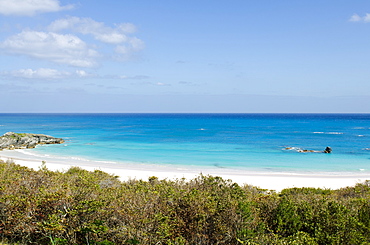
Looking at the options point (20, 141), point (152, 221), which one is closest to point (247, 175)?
point (152, 221)

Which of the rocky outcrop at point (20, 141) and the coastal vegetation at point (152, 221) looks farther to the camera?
the rocky outcrop at point (20, 141)

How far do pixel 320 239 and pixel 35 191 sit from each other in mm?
7220

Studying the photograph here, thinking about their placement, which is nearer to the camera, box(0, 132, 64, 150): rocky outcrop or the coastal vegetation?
the coastal vegetation

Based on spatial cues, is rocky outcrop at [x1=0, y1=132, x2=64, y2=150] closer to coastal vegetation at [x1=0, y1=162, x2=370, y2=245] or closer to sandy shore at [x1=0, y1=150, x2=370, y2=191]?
sandy shore at [x1=0, y1=150, x2=370, y2=191]

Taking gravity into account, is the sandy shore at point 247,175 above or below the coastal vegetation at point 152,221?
below

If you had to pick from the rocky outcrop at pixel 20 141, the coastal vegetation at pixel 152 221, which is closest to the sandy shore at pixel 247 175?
the coastal vegetation at pixel 152 221

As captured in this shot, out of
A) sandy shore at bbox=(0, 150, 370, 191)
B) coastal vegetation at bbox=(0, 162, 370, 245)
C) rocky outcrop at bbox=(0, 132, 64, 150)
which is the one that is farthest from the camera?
rocky outcrop at bbox=(0, 132, 64, 150)

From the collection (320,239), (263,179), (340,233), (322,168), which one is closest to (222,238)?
(320,239)

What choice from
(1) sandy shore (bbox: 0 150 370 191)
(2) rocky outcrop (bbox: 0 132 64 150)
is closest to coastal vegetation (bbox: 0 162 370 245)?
(1) sandy shore (bbox: 0 150 370 191)

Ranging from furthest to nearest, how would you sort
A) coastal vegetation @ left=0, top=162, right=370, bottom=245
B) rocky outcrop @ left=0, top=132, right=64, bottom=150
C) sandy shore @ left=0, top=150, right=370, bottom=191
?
rocky outcrop @ left=0, top=132, right=64, bottom=150 < sandy shore @ left=0, top=150, right=370, bottom=191 < coastal vegetation @ left=0, top=162, right=370, bottom=245

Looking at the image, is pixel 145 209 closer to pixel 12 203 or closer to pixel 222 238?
pixel 222 238

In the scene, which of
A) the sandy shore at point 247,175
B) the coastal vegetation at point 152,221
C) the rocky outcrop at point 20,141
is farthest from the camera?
the rocky outcrop at point 20,141

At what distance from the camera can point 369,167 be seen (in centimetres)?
2775

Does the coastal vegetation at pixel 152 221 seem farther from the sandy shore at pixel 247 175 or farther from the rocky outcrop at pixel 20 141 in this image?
the rocky outcrop at pixel 20 141
